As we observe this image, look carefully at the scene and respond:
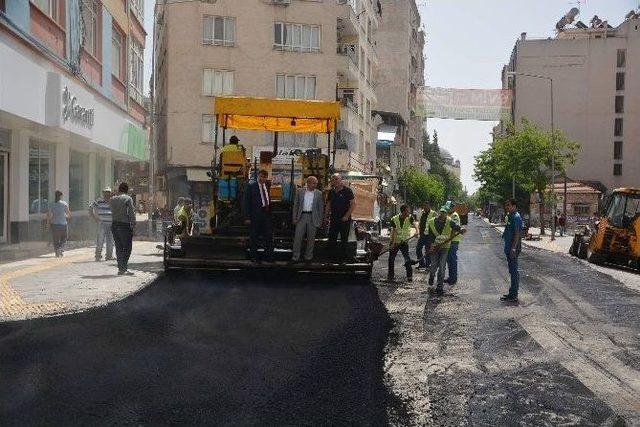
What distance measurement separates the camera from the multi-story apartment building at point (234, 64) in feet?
127

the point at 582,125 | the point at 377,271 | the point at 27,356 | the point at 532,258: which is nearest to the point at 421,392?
the point at 27,356

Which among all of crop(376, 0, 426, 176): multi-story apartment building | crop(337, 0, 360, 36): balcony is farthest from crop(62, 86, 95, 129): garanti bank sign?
crop(376, 0, 426, 176): multi-story apartment building

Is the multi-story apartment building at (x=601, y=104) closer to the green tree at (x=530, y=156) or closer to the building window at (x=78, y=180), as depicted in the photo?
the green tree at (x=530, y=156)

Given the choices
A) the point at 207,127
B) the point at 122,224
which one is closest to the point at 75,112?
the point at 122,224

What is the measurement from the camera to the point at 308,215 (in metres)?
12.7

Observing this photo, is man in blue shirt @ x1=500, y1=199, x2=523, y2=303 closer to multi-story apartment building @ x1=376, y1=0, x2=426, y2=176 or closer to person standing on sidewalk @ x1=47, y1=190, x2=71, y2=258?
person standing on sidewalk @ x1=47, y1=190, x2=71, y2=258

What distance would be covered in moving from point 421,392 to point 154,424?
2110 millimetres

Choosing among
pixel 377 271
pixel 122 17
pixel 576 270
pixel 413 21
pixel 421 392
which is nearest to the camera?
pixel 421 392

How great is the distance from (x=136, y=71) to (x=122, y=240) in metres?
18.4

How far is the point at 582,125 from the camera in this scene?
253 feet

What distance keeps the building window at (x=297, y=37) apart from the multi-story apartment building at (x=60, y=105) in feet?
40.6

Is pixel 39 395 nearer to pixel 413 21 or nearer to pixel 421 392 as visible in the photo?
pixel 421 392

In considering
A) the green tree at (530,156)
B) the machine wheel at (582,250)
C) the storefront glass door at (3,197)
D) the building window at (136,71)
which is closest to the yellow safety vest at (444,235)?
the storefront glass door at (3,197)

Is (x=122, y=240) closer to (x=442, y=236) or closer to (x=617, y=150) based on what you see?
(x=442, y=236)
